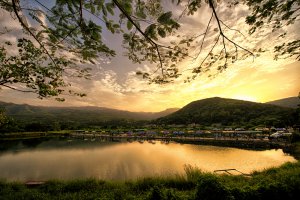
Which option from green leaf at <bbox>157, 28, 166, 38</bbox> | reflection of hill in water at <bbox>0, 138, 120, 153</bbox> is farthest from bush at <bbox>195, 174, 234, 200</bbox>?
reflection of hill in water at <bbox>0, 138, 120, 153</bbox>

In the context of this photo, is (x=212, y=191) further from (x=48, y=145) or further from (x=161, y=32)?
(x=48, y=145)

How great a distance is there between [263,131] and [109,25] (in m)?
51.1

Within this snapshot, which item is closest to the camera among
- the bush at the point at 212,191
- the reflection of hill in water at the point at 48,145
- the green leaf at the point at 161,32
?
the green leaf at the point at 161,32

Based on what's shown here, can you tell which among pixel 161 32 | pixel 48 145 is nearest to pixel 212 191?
pixel 161 32

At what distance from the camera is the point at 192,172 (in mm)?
11266

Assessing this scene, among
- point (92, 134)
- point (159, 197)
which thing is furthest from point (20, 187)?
point (92, 134)

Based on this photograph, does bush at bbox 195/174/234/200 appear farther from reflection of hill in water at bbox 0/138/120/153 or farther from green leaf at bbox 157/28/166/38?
reflection of hill in water at bbox 0/138/120/153

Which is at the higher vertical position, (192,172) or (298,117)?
(298,117)

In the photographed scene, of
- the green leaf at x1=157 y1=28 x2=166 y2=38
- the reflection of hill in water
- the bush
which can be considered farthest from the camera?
the reflection of hill in water

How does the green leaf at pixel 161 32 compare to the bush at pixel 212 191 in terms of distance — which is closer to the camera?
the green leaf at pixel 161 32

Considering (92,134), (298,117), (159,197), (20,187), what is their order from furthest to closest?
→ (92,134), (298,117), (20,187), (159,197)

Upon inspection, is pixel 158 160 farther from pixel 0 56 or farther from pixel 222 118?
pixel 222 118

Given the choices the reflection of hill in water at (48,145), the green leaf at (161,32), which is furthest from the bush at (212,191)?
the reflection of hill in water at (48,145)

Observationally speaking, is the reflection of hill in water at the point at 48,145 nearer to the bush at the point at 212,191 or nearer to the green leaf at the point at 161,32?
the bush at the point at 212,191
